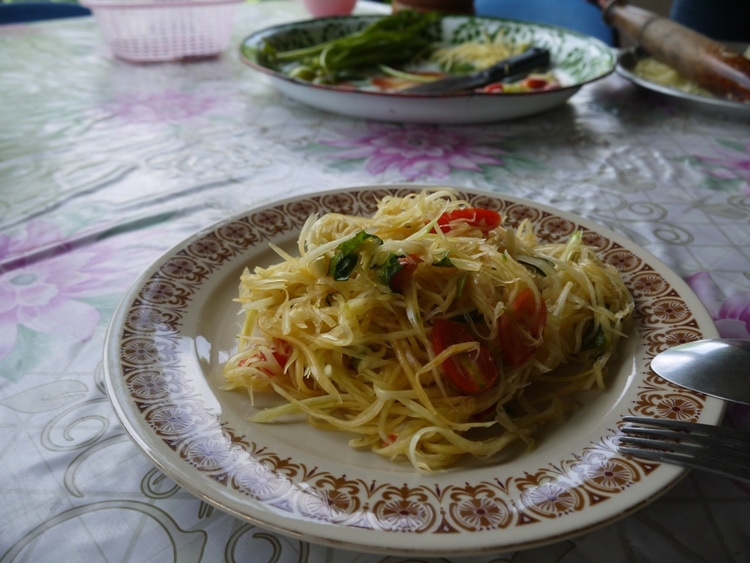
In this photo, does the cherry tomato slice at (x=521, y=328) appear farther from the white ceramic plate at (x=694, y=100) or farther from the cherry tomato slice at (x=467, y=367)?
the white ceramic plate at (x=694, y=100)

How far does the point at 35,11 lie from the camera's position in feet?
11.1

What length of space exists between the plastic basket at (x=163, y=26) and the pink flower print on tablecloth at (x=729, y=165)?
6.78 ft

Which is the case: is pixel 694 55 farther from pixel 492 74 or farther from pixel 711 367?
pixel 711 367

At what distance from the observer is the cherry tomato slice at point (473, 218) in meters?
1.08

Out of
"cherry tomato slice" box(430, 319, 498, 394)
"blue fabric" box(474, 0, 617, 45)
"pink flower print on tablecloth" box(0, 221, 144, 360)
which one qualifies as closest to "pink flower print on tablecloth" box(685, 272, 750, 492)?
"cherry tomato slice" box(430, 319, 498, 394)

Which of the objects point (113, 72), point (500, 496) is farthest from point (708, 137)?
point (113, 72)

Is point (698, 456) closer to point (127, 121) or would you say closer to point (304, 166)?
point (304, 166)

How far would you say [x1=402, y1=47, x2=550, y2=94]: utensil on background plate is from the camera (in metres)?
2.10

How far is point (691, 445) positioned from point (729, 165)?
1.45 meters

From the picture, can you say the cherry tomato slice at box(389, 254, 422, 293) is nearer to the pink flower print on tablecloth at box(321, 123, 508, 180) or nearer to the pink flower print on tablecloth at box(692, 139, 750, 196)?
the pink flower print on tablecloth at box(321, 123, 508, 180)

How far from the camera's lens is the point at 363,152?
1893 millimetres

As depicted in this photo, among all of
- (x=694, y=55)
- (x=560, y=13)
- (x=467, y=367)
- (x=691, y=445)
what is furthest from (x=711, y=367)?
(x=560, y=13)

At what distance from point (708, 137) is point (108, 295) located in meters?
1.98

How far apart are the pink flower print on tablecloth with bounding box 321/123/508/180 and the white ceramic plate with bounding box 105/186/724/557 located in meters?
0.81
